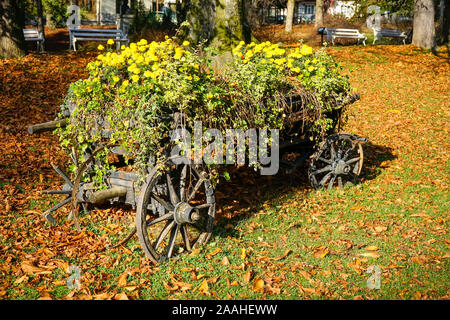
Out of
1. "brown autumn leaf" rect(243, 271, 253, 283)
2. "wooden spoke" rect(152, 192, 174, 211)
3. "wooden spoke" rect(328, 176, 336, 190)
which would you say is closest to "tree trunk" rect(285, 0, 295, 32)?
"wooden spoke" rect(328, 176, 336, 190)

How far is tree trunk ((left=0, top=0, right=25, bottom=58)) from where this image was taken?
10844 mm

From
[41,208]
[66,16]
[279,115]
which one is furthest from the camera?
[66,16]

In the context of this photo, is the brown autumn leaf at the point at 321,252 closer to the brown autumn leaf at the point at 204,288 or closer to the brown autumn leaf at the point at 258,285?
the brown autumn leaf at the point at 258,285

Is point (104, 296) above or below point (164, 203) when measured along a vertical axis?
below

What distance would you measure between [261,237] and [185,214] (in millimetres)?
1257

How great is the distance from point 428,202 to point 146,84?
4378 mm

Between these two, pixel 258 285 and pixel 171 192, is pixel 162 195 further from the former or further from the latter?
pixel 258 285

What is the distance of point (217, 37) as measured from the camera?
9438mm

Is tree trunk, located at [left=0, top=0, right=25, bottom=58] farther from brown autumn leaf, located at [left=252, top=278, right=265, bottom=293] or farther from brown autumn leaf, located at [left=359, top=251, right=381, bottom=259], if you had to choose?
brown autumn leaf, located at [left=359, top=251, right=381, bottom=259]

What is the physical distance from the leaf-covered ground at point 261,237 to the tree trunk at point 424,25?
8432 millimetres

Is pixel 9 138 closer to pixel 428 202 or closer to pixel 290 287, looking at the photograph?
pixel 290 287

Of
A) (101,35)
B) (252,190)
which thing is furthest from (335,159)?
(101,35)

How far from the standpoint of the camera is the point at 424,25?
16031mm
